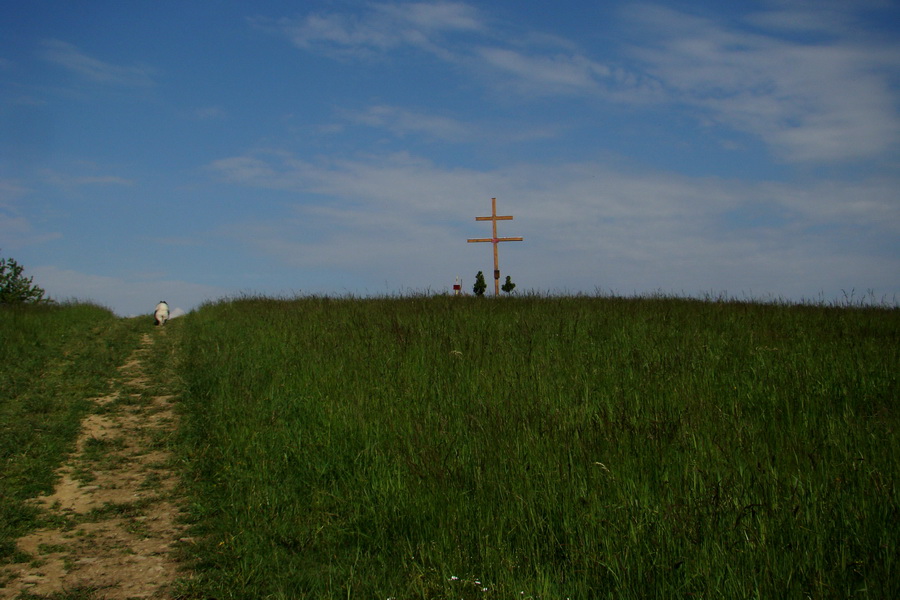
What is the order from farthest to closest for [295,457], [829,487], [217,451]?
[217,451] → [295,457] → [829,487]

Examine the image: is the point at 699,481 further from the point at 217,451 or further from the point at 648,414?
the point at 217,451

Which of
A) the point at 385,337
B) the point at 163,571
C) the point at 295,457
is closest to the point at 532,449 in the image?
the point at 295,457

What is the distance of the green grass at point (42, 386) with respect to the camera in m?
6.28

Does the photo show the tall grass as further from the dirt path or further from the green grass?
the green grass

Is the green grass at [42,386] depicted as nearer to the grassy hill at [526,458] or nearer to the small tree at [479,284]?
the grassy hill at [526,458]

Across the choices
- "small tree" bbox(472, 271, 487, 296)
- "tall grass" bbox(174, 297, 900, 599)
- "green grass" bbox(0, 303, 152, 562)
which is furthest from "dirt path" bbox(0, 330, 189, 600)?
"small tree" bbox(472, 271, 487, 296)

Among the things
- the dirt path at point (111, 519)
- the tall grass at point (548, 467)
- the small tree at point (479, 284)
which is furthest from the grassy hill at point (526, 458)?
Result: the small tree at point (479, 284)

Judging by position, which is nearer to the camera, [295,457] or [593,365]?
[295,457]

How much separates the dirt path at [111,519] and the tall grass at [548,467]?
0.32m

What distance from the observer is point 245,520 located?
16.9 feet

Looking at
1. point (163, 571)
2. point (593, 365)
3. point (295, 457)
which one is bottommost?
point (163, 571)

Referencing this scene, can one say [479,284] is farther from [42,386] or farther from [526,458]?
[526,458]

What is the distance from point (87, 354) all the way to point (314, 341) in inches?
204

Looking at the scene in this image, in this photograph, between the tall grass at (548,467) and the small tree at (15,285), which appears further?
the small tree at (15,285)
